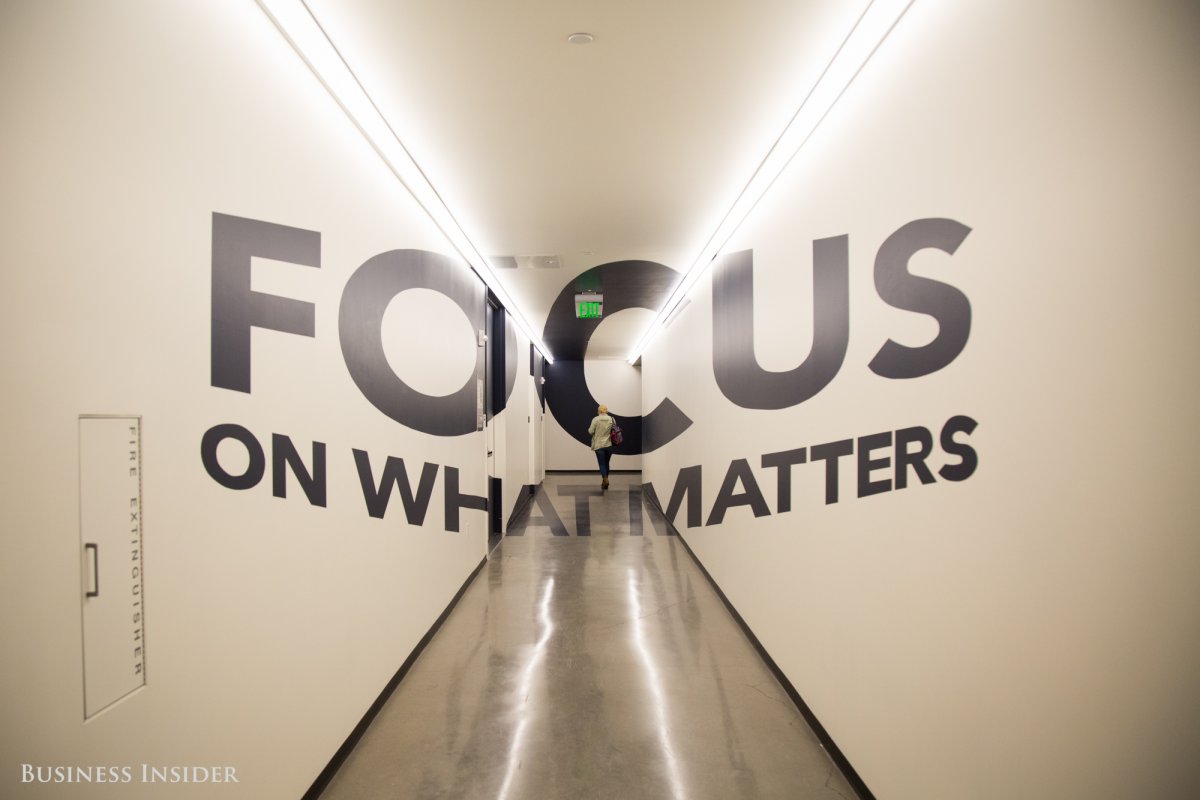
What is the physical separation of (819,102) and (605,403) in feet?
33.5

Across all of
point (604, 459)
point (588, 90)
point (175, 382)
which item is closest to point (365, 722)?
point (175, 382)

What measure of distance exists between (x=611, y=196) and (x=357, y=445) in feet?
7.38

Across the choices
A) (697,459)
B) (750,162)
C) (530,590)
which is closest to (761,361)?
(750,162)

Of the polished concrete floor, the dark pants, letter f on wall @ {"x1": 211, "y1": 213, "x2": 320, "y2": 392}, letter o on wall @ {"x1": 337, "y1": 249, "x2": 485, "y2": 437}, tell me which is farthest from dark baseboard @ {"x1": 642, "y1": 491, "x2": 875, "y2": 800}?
the dark pants

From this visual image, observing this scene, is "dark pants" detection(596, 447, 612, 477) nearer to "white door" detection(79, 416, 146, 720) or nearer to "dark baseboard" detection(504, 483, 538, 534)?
"dark baseboard" detection(504, 483, 538, 534)

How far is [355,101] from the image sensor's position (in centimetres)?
234

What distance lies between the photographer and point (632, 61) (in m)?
2.12

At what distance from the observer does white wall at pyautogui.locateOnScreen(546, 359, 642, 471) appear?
1242 cm

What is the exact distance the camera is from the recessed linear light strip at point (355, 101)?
6.04ft

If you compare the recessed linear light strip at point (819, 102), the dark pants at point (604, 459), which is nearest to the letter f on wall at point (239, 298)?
the recessed linear light strip at point (819, 102)

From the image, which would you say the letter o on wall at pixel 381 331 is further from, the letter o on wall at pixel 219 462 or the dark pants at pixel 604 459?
the dark pants at pixel 604 459

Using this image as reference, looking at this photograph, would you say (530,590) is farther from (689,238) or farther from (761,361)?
(689,238)

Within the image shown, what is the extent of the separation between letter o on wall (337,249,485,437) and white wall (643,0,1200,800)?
7.49 feet

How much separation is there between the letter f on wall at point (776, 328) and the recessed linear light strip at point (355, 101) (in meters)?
2.18
